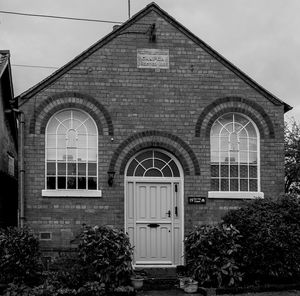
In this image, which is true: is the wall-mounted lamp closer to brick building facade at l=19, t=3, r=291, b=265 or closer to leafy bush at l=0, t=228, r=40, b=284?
brick building facade at l=19, t=3, r=291, b=265

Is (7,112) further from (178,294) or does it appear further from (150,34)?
(178,294)

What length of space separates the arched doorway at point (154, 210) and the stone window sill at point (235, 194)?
82 cm

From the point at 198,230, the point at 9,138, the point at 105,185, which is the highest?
the point at 9,138

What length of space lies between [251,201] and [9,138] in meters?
7.59

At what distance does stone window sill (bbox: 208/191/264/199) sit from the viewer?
1605 centimetres

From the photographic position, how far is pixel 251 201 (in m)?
15.6

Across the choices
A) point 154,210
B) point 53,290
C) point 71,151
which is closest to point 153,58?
point 71,151

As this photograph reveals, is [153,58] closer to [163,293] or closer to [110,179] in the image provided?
[110,179]

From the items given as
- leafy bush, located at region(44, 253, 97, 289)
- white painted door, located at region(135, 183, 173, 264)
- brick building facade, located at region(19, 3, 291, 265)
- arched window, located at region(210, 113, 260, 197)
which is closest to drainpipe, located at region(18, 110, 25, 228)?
brick building facade, located at region(19, 3, 291, 265)

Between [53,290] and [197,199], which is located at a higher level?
[197,199]

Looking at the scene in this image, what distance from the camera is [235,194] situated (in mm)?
16156

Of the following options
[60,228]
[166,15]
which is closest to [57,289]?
[60,228]

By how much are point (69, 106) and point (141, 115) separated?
1793mm

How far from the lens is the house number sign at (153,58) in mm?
16312
